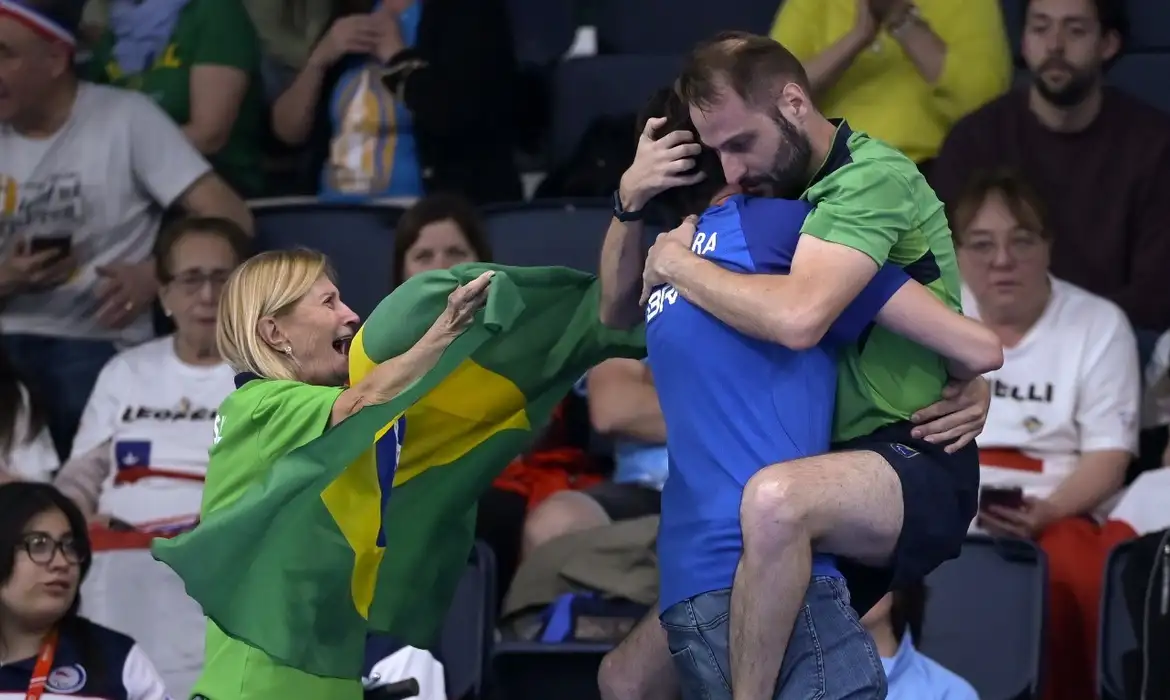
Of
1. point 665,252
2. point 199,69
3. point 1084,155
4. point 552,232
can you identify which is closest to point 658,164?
point 665,252

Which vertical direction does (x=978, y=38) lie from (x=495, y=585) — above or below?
above

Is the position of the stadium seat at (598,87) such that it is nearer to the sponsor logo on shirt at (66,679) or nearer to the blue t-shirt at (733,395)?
the sponsor logo on shirt at (66,679)

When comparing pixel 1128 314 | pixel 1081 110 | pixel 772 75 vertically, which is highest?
pixel 772 75

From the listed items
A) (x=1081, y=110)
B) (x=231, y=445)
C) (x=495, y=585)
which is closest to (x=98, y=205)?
(x=495, y=585)

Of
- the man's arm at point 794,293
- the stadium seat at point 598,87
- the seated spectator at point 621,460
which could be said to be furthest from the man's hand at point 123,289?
the man's arm at point 794,293

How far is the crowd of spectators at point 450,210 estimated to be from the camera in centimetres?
488

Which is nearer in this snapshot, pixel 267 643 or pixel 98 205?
pixel 267 643

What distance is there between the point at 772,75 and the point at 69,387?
3.12m

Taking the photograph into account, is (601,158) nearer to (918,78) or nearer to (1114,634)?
(918,78)

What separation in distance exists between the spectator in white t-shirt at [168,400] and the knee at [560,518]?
97 centimetres

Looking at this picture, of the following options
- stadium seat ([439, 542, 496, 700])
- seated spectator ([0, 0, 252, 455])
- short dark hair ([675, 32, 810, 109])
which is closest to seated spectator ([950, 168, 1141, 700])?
stadium seat ([439, 542, 496, 700])

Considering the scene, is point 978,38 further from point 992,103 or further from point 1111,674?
point 1111,674

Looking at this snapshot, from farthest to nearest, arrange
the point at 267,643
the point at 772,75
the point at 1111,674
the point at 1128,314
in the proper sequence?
the point at 1128,314 → the point at 1111,674 → the point at 267,643 → the point at 772,75

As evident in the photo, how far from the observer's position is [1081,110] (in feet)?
18.0
